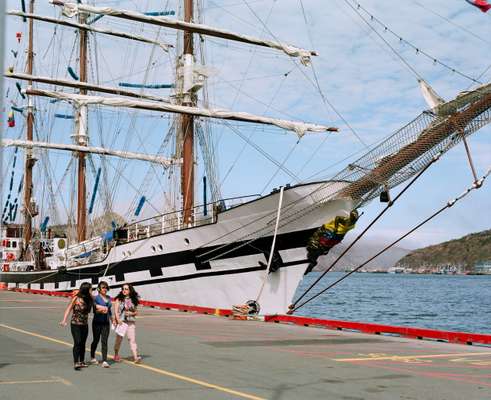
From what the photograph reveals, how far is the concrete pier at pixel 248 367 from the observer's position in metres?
8.27

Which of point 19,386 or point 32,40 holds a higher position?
point 32,40

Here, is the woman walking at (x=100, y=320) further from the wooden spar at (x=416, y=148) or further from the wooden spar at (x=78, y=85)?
the wooden spar at (x=78, y=85)

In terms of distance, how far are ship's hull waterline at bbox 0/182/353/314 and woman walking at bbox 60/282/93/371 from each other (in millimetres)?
12164

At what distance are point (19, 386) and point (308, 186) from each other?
49.5ft

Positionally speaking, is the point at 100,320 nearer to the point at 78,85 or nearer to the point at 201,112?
the point at 201,112

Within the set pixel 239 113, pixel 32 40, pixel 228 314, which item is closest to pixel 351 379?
pixel 228 314

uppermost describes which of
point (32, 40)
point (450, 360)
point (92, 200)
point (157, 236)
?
point (32, 40)

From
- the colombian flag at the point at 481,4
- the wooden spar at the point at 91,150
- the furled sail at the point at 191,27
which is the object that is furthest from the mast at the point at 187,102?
the colombian flag at the point at 481,4

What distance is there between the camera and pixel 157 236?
2558cm

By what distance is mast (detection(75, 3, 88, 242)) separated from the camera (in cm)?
4337

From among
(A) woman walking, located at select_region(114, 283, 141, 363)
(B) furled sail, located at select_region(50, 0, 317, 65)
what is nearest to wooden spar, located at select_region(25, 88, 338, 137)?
(B) furled sail, located at select_region(50, 0, 317, 65)

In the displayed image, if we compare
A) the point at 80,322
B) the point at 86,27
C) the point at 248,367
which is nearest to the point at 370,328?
the point at 248,367

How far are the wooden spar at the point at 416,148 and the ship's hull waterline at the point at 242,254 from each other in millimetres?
801

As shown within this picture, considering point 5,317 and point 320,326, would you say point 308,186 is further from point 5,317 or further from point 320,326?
point 5,317
